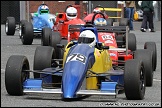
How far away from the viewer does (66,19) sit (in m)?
20.9

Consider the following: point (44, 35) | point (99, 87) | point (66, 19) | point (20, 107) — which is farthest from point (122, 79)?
point (66, 19)

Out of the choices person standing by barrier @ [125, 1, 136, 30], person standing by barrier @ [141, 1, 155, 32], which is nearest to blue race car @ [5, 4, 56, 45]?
person standing by barrier @ [141, 1, 155, 32]

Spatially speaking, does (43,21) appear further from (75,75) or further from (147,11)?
(75,75)

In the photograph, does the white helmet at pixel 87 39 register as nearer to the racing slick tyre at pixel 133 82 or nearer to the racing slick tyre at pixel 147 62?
the racing slick tyre at pixel 133 82

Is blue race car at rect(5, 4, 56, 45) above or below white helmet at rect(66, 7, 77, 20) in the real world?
below

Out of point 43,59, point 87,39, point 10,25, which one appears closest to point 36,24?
point 10,25

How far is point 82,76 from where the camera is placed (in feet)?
34.7

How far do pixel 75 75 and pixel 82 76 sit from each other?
13 centimetres

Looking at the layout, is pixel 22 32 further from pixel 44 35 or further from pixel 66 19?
pixel 44 35

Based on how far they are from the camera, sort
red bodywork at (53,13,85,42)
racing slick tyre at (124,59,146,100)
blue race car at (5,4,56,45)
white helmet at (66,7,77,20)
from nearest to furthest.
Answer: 1. racing slick tyre at (124,59,146,100)
2. red bodywork at (53,13,85,42)
3. white helmet at (66,7,77,20)
4. blue race car at (5,4,56,45)

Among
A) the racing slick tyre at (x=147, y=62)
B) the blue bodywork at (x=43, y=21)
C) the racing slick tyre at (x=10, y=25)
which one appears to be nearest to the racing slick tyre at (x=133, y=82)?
the racing slick tyre at (x=147, y=62)

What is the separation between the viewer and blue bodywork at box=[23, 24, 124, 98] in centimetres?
1035

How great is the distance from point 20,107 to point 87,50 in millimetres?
1907

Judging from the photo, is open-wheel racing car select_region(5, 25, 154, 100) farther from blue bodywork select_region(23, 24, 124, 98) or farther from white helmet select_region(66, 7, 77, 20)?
white helmet select_region(66, 7, 77, 20)
